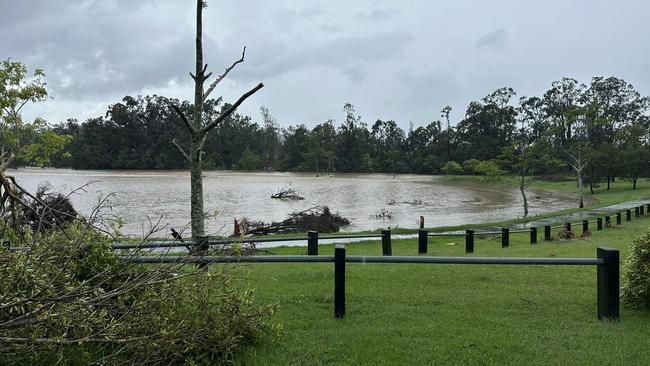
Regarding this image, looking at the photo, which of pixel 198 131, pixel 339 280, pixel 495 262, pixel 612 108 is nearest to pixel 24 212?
pixel 198 131

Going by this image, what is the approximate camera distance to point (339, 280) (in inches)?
208

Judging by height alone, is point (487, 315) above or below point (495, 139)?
below

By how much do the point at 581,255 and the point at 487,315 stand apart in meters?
7.00

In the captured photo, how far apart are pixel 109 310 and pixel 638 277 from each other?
539 cm

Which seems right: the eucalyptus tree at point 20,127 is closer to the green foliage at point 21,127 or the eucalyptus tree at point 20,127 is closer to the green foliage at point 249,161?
the green foliage at point 21,127

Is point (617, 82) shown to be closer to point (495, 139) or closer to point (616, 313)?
point (495, 139)

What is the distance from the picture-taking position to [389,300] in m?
6.15

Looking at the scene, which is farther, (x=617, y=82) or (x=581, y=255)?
(x=617, y=82)

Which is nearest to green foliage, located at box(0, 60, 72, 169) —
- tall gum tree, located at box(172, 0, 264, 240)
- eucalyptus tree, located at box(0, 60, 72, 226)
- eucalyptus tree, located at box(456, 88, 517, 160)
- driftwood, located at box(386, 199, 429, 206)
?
eucalyptus tree, located at box(0, 60, 72, 226)

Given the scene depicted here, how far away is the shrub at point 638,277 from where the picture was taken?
559 centimetres

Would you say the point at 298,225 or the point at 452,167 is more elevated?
the point at 452,167

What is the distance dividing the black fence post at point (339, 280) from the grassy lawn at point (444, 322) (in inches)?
4.9

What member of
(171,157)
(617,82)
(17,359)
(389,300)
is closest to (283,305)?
(389,300)

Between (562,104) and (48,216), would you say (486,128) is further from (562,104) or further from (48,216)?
(48,216)
